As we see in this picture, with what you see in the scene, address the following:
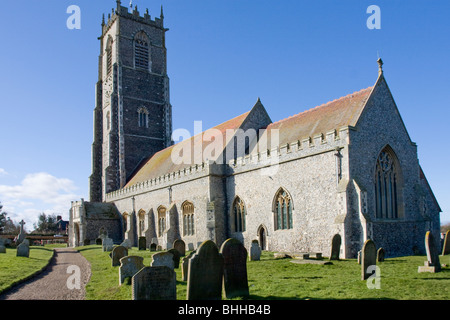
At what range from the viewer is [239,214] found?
2131 cm

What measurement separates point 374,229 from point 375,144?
3.60 m

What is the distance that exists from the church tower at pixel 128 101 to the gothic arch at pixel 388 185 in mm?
23615

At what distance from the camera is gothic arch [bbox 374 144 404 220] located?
1719cm

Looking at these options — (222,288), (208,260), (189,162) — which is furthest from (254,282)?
(189,162)

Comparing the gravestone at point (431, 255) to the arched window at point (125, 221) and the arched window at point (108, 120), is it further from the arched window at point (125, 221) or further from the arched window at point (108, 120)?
the arched window at point (108, 120)

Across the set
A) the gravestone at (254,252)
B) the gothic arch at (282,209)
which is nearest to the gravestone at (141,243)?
the gothic arch at (282,209)

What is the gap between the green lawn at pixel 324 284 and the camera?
311 inches

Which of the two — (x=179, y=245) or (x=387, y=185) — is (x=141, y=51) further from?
(x=387, y=185)

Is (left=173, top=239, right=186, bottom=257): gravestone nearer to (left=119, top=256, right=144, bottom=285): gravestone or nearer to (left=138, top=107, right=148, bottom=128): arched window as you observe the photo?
(left=119, top=256, right=144, bottom=285): gravestone

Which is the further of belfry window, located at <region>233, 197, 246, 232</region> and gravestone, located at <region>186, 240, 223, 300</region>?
belfry window, located at <region>233, 197, 246, 232</region>

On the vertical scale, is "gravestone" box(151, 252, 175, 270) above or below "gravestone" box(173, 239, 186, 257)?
above

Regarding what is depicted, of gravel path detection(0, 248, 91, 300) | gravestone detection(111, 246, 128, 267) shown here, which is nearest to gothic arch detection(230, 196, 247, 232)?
gravestone detection(111, 246, 128, 267)

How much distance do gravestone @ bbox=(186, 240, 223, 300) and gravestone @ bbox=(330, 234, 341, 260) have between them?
7.65 metres

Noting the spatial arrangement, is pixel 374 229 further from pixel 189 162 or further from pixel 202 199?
pixel 189 162
